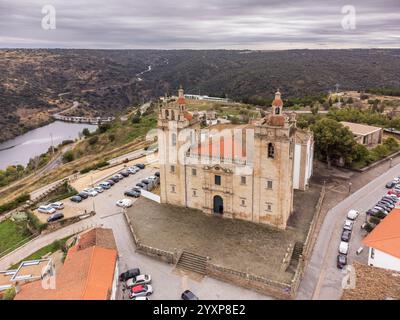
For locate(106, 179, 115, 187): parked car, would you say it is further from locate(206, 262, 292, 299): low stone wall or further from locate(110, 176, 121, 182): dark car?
locate(206, 262, 292, 299): low stone wall

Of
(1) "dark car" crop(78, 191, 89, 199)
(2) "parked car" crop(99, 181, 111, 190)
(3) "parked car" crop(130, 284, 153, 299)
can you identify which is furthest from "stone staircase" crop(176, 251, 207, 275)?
(2) "parked car" crop(99, 181, 111, 190)

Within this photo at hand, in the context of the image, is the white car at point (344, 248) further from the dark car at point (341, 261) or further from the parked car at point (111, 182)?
the parked car at point (111, 182)

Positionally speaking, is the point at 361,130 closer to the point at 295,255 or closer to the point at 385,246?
the point at 385,246

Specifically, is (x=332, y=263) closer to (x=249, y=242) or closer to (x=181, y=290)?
(x=249, y=242)

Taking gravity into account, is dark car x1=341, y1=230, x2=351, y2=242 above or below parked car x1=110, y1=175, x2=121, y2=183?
below

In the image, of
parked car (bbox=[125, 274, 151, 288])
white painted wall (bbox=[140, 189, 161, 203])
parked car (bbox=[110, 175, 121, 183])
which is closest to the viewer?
parked car (bbox=[125, 274, 151, 288])
